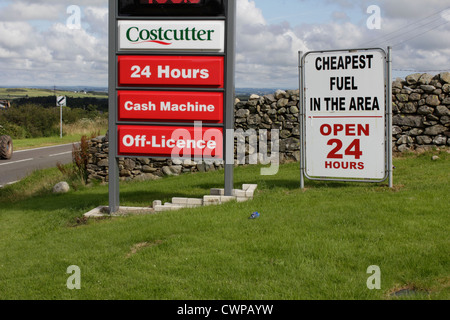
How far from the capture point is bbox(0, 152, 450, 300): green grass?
18.1 feet

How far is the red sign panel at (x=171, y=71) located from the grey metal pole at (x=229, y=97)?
0.19m

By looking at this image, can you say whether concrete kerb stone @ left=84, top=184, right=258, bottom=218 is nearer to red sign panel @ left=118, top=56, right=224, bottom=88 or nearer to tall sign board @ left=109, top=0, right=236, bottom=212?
tall sign board @ left=109, top=0, right=236, bottom=212

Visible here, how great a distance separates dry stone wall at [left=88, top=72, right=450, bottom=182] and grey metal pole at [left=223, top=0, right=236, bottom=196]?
5985 mm

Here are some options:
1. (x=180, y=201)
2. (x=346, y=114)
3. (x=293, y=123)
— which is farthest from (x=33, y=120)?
(x=346, y=114)

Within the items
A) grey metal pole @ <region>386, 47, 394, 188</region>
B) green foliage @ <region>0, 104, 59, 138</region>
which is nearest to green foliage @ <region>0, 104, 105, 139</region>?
green foliage @ <region>0, 104, 59, 138</region>

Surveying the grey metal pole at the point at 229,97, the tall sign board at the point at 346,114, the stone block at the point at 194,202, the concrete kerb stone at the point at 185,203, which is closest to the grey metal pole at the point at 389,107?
the tall sign board at the point at 346,114

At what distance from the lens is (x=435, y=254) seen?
6.03 m

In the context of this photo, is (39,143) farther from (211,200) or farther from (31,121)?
(211,200)

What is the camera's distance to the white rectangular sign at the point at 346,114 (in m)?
9.95

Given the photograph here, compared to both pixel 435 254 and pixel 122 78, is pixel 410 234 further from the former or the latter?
pixel 122 78

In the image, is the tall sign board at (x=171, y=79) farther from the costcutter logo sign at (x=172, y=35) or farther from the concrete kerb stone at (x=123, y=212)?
the concrete kerb stone at (x=123, y=212)

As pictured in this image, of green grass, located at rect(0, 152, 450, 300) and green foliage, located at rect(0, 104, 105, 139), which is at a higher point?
green foliage, located at rect(0, 104, 105, 139)
